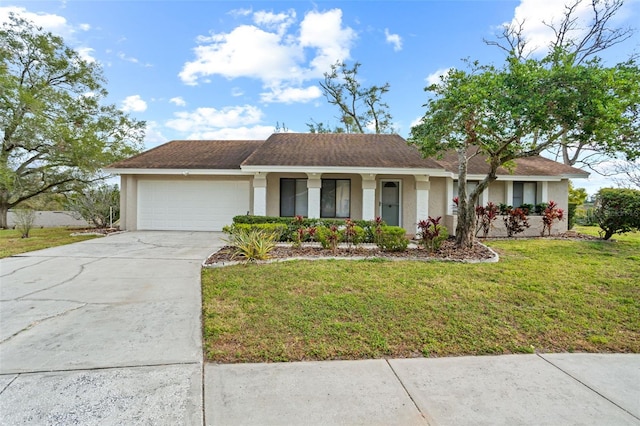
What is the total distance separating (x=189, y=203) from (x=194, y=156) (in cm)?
237

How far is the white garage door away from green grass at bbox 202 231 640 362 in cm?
725

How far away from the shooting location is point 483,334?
3936 mm

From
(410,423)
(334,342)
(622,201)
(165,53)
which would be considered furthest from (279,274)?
(165,53)

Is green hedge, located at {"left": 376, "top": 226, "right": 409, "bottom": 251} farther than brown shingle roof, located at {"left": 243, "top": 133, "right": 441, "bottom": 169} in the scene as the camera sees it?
No

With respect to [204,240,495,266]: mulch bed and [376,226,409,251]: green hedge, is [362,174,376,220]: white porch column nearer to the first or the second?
[204,240,495,266]: mulch bed

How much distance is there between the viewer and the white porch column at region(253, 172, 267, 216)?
11812mm

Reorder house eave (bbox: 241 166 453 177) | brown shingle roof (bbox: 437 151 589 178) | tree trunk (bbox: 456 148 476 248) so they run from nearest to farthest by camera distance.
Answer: tree trunk (bbox: 456 148 476 248) < house eave (bbox: 241 166 453 177) < brown shingle roof (bbox: 437 151 589 178)

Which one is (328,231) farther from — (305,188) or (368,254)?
(305,188)

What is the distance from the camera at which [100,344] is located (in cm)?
355

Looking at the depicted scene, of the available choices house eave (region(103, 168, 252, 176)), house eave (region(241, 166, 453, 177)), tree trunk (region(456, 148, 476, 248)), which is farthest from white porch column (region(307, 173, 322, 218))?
tree trunk (region(456, 148, 476, 248))

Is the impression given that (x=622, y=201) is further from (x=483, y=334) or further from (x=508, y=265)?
(x=483, y=334)

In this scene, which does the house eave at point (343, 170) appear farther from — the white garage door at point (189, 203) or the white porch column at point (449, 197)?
the white garage door at point (189, 203)

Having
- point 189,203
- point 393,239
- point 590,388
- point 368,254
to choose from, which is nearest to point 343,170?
point 393,239

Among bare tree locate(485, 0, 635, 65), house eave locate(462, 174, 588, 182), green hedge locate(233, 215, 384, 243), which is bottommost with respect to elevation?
green hedge locate(233, 215, 384, 243)
